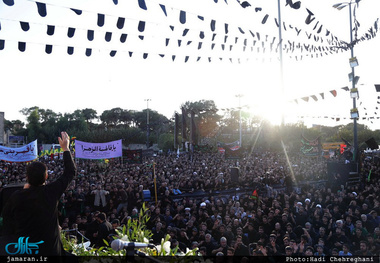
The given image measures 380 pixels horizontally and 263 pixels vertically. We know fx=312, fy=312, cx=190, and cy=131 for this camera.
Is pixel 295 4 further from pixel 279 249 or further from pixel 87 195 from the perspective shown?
pixel 87 195

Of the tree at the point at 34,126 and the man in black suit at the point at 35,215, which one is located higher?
the tree at the point at 34,126

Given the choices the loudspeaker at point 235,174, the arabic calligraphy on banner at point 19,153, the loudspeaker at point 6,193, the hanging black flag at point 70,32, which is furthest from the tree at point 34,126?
the loudspeaker at point 6,193

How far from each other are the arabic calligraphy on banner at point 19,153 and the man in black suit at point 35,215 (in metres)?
15.5

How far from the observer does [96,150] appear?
56.5ft

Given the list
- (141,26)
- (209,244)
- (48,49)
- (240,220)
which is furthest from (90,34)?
(240,220)

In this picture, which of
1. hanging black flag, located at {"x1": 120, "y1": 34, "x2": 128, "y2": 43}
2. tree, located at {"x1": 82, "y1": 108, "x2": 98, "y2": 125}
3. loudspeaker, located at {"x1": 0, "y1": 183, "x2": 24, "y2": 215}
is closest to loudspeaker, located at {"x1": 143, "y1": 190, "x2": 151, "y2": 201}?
hanging black flag, located at {"x1": 120, "y1": 34, "x2": 128, "y2": 43}

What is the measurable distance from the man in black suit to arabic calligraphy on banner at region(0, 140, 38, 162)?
15.5 m

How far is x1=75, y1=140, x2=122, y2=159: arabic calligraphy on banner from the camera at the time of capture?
16.9 meters

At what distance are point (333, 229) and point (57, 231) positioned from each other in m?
8.72

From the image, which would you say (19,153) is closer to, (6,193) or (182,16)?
(182,16)

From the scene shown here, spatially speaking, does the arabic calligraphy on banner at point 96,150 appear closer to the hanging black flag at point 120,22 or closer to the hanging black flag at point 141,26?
the hanging black flag at point 141,26

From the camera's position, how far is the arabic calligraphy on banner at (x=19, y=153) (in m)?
16.2

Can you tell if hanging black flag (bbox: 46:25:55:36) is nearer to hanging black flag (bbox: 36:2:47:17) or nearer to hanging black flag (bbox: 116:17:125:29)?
hanging black flag (bbox: 36:2:47:17)

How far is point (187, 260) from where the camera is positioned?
3.04m
